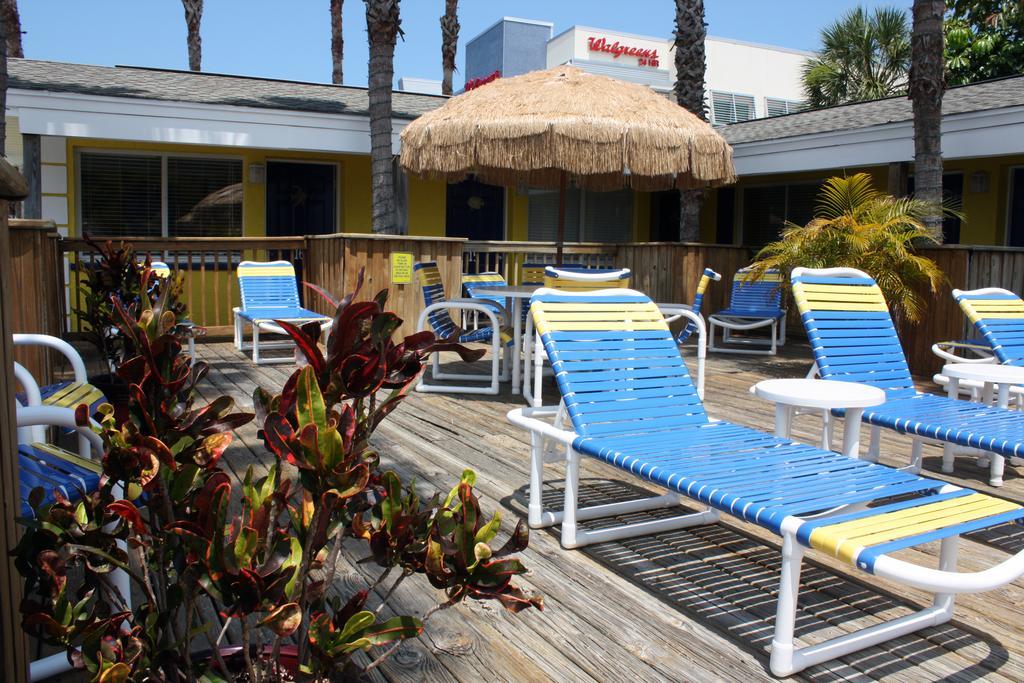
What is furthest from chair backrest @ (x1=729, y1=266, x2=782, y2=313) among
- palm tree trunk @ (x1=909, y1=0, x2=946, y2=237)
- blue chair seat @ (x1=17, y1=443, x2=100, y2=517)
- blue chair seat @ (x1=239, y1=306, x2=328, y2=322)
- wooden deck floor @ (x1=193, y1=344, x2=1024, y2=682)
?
blue chair seat @ (x1=17, y1=443, x2=100, y2=517)

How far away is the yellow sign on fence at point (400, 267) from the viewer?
8695mm

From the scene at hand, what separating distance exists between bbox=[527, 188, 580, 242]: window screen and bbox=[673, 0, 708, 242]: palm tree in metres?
3.06

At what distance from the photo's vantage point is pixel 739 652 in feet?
8.38

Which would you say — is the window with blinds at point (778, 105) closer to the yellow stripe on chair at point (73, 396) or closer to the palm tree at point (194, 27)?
the palm tree at point (194, 27)

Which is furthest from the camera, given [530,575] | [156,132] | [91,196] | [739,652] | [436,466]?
[91,196]

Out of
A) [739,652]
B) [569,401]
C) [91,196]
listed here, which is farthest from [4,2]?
[739,652]

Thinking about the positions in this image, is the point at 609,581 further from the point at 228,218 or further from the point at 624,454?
the point at 228,218

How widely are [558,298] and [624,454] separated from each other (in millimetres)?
1023

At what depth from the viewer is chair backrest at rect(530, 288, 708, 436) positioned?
3555 mm

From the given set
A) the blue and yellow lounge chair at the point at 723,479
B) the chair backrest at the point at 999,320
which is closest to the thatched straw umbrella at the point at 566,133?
the chair backrest at the point at 999,320

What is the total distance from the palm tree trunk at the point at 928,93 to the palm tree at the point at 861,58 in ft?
49.2

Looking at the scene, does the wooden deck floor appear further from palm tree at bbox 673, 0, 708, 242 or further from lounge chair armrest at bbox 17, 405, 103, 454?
palm tree at bbox 673, 0, 708, 242

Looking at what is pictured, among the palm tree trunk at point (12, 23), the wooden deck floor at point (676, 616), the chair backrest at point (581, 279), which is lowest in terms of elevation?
the wooden deck floor at point (676, 616)

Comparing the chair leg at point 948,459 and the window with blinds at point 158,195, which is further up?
the window with blinds at point 158,195
